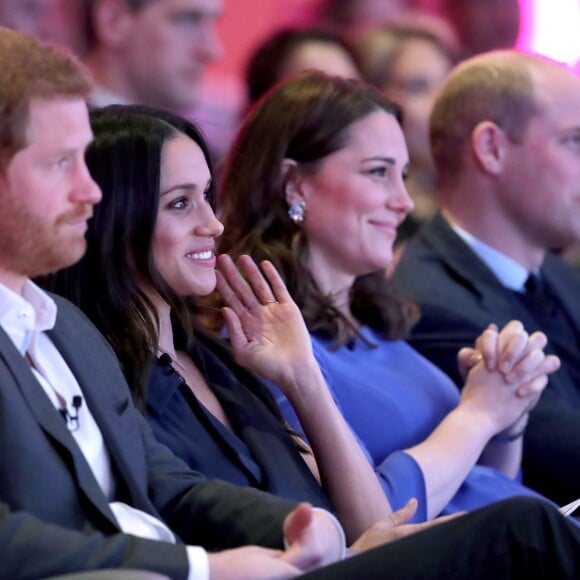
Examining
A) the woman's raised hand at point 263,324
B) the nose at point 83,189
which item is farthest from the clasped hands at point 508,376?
the nose at point 83,189

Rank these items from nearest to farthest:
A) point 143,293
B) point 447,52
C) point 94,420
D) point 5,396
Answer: point 5,396
point 94,420
point 143,293
point 447,52

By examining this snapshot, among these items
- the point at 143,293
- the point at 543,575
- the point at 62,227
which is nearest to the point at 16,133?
the point at 62,227

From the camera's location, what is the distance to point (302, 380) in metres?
2.22

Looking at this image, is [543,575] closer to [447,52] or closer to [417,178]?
[417,178]

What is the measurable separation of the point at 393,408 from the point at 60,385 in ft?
3.29

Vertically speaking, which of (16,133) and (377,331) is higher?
(16,133)

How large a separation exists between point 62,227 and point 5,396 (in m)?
0.22

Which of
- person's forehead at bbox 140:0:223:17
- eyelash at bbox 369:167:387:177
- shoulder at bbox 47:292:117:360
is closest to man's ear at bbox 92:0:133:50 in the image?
person's forehead at bbox 140:0:223:17

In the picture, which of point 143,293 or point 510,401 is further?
point 510,401

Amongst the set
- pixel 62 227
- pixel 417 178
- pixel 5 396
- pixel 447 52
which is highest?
pixel 62 227

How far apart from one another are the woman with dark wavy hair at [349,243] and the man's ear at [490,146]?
21.6 inches

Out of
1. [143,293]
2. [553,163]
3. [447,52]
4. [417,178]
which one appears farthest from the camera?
[447,52]

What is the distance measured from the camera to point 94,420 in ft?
5.84

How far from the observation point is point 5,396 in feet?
5.34
